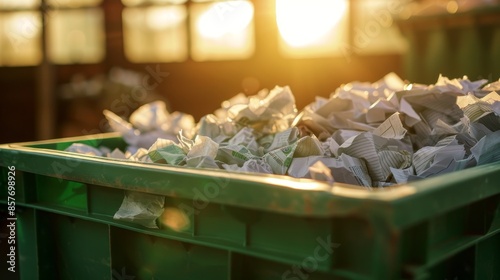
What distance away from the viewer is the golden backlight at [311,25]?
254 inches

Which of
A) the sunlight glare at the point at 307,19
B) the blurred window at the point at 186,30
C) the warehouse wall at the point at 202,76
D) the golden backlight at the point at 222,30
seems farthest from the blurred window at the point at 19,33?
the sunlight glare at the point at 307,19

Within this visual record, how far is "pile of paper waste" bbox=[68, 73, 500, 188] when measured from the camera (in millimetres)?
1589

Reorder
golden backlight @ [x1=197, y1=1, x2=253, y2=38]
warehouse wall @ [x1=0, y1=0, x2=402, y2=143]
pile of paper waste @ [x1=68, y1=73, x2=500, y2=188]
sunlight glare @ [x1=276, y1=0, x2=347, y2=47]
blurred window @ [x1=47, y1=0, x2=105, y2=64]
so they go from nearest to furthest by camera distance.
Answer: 1. pile of paper waste @ [x1=68, y1=73, x2=500, y2=188]
2. sunlight glare @ [x1=276, y1=0, x2=347, y2=47]
3. warehouse wall @ [x1=0, y1=0, x2=402, y2=143]
4. golden backlight @ [x1=197, y1=1, x2=253, y2=38]
5. blurred window @ [x1=47, y1=0, x2=105, y2=64]

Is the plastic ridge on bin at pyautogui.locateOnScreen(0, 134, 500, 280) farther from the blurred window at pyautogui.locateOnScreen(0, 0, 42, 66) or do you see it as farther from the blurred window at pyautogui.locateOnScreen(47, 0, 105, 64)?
the blurred window at pyautogui.locateOnScreen(0, 0, 42, 66)

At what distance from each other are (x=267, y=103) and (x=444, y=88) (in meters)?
0.65

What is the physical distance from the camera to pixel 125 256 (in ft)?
5.18

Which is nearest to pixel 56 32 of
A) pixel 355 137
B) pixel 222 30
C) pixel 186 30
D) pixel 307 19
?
pixel 186 30

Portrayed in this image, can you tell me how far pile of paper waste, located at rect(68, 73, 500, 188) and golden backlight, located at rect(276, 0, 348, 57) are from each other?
414 cm

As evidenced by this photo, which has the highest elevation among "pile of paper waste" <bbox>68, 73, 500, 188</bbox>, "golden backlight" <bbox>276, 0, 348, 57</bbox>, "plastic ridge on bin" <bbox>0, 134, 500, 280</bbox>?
"golden backlight" <bbox>276, 0, 348, 57</bbox>

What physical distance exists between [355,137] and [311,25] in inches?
203

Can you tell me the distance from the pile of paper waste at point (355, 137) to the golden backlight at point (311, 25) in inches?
163

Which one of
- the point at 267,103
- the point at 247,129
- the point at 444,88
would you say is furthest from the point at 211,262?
the point at 444,88

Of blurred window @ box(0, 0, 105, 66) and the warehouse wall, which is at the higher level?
blurred window @ box(0, 0, 105, 66)

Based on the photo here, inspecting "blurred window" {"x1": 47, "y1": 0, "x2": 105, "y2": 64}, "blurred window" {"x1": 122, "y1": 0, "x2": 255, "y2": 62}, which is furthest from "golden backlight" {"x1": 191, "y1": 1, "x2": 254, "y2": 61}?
"blurred window" {"x1": 47, "y1": 0, "x2": 105, "y2": 64}
